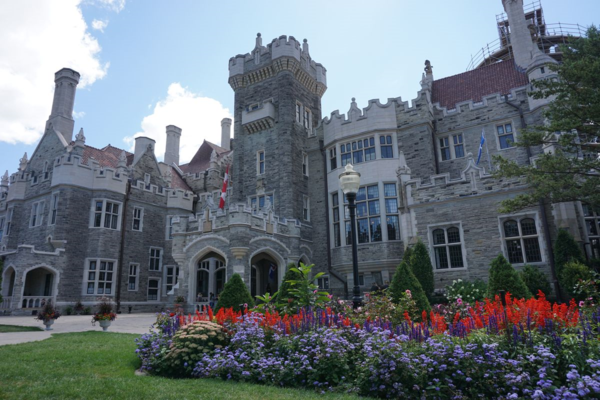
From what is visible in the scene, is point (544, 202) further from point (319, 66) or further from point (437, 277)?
point (319, 66)

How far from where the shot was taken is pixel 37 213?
26.2 m

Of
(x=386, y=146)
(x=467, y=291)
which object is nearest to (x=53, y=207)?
(x=386, y=146)

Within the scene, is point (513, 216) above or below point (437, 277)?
above

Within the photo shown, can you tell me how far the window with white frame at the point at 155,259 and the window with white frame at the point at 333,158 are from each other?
14492 mm

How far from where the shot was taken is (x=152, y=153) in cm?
3197

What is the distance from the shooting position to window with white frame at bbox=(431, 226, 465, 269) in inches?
664

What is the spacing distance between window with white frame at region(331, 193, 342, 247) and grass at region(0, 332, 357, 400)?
1541 cm

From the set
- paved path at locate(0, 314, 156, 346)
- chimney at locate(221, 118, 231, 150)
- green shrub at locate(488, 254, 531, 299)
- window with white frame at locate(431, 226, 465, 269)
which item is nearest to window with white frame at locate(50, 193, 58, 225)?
paved path at locate(0, 314, 156, 346)

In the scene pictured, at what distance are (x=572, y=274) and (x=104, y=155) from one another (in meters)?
29.9

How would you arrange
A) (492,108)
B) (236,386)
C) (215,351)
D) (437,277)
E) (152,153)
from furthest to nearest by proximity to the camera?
(152,153) → (492,108) → (437,277) → (215,351) → (236,386)

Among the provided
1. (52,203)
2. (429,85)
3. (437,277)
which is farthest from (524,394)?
(52,203)

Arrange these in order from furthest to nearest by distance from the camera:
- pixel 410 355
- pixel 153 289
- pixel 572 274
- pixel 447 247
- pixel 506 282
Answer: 1. pixel 153 289
2. pixel 447 247
3. pixel 572 274
4. pixel 506 282
5. pixel 410 355

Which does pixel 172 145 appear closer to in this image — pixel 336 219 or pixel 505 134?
pixel 336 219

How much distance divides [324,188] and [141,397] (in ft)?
67.1
